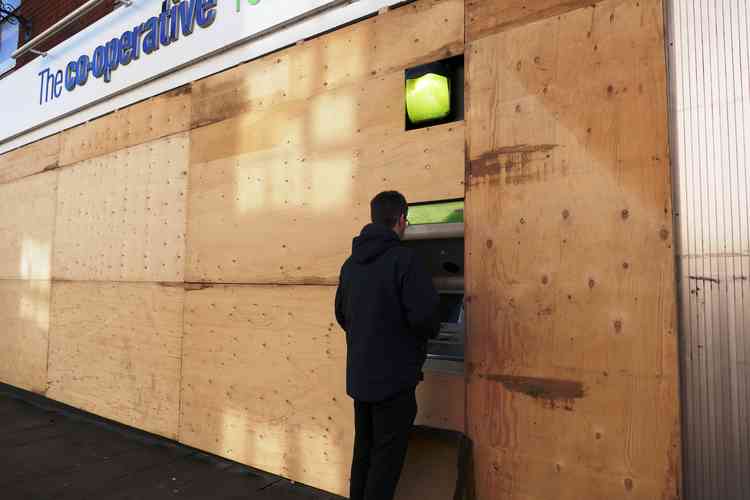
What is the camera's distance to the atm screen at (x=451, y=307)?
119 inches

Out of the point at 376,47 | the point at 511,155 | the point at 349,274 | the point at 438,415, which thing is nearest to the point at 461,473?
the point at 438,415

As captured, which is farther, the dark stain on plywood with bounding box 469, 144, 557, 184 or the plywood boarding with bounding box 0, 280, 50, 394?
the plywood boarding with bounding box 0, 280, 50, 394

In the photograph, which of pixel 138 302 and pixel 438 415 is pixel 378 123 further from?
pixel 138 302

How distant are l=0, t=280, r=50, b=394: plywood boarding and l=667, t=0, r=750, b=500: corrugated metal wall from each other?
648 centimetres

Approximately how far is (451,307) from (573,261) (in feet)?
2.46

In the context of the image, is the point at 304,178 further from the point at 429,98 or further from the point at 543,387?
the point at 543,387

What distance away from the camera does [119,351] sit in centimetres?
513

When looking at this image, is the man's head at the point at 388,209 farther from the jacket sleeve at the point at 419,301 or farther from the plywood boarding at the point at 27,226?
the plywood boarding at the point at 27,226

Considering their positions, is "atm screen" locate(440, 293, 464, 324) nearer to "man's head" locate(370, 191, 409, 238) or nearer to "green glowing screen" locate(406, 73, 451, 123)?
"man's head" locate(370, 191, 409, 238)

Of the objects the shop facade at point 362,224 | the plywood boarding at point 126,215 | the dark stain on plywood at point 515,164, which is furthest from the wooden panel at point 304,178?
the plywood boarding at point 126,215

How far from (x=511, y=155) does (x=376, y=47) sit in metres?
1.23

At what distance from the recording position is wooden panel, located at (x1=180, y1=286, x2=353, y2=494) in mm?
3434

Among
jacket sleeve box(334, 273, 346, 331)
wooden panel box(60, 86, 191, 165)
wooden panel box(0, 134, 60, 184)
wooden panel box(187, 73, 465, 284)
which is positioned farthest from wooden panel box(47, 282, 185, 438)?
jacket sleeve box(334, 273, 346, 331)

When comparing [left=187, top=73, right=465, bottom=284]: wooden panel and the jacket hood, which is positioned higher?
[left=187, top=73, right=465, bottom=284]: wooden panel
